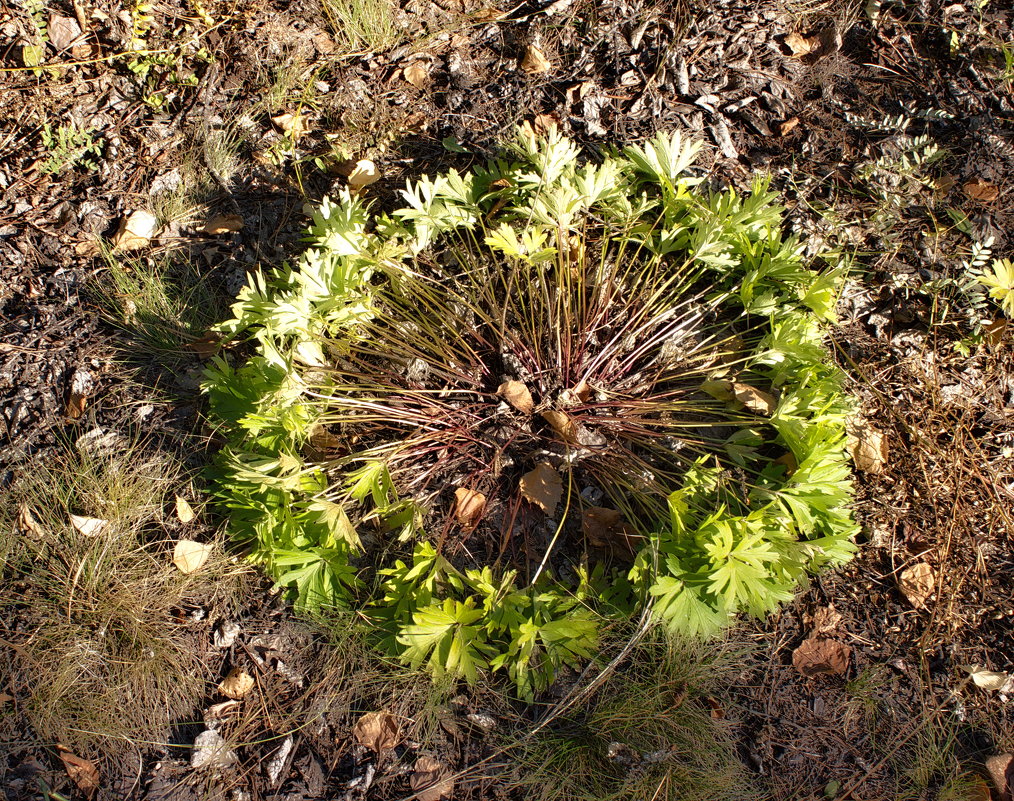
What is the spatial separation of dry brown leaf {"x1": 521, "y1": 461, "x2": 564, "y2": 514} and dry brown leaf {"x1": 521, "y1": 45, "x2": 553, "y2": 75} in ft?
5.55

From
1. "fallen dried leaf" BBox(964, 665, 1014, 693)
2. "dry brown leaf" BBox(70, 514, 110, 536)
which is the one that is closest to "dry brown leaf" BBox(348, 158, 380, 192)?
"dry brown leaf" BBox(70, 514, 110, 536)

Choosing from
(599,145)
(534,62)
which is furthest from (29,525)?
(534,62)

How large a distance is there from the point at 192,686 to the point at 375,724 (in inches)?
20.8

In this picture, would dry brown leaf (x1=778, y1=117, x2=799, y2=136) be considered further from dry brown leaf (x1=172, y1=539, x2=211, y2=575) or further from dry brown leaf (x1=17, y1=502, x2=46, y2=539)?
dry brown leaf (x1=17, y1=502, x2=46, y2=539)

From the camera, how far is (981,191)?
2.54 metres

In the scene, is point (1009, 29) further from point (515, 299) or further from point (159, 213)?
point (159, 213)

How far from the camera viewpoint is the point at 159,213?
2693 mm

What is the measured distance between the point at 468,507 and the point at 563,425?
1.22 feet

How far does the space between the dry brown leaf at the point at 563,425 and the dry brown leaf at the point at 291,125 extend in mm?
1577

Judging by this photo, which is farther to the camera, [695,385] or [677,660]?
[695,385]

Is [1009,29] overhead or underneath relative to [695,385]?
overhead

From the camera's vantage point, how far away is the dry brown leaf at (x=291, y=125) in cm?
282

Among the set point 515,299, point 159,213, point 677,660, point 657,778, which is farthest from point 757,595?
point 159,213

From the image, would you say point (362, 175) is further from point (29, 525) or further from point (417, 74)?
point (29, 525)
